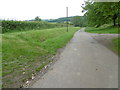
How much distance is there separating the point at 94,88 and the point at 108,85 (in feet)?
1.54

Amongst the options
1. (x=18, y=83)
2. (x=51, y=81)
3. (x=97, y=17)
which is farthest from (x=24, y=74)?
(x=97, y=17)

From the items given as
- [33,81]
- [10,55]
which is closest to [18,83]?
[33,81]

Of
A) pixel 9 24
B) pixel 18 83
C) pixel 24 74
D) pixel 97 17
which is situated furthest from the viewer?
pixel 97 17

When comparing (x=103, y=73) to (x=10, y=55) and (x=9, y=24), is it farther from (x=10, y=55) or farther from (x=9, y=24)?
(x=9, y=24)

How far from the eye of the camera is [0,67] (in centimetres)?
455

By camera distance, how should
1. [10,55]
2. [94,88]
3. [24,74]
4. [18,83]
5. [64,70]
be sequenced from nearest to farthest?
1. [94,88]
2. [18,83]
3. [24,74]
4. [64,70]
5. [10,55]

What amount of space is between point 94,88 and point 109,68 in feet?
5.69

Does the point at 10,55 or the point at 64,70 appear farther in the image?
the point at 10,55

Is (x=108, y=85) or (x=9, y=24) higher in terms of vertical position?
(x=9, y=24)

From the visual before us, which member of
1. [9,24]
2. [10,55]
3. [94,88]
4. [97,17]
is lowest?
[94,88]

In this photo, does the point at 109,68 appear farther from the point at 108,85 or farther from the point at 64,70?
the point at 64,70

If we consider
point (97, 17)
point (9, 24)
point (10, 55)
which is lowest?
point (10, 55)

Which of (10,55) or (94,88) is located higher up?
(10,55)

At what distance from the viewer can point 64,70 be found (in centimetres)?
443
